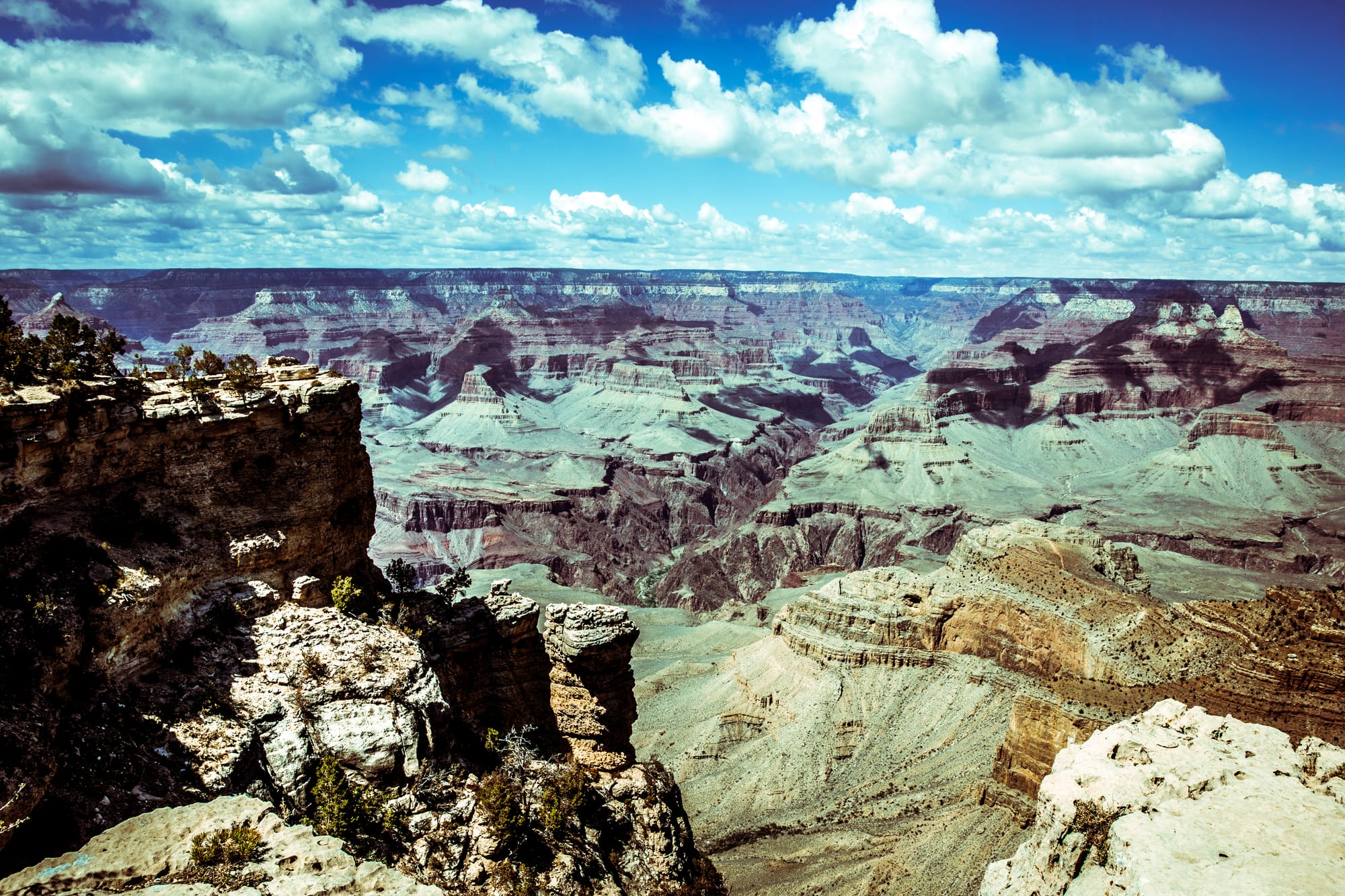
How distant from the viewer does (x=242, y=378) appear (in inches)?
909

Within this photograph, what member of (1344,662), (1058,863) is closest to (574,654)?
(1058,863)

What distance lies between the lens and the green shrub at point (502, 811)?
58.2 feet

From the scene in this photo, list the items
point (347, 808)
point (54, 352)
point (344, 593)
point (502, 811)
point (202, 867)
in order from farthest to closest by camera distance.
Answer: point (344, 593) < point (54, 352) < point (502, 811) < point (347, 808) < point (202, 867)

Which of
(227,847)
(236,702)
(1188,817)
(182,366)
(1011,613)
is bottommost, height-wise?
(1011,613)

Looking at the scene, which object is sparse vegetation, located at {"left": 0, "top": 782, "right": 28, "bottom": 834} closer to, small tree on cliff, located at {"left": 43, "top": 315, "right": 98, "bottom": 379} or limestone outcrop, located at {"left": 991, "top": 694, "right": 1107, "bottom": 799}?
small tree on cliff, located at {"left": 43, "top": 315, "right": 98, "bottom": 379}

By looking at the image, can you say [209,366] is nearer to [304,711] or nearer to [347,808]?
[304,711]

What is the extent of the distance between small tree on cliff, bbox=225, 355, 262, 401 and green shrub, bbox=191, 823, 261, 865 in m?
11.9

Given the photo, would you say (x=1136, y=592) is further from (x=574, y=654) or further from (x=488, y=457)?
(x=488, y=457)

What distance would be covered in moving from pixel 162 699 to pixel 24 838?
384cm

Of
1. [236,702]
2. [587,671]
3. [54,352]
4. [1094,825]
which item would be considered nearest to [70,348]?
[54,352]

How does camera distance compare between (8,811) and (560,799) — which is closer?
(8,811)

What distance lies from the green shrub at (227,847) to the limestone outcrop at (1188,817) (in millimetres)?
20038

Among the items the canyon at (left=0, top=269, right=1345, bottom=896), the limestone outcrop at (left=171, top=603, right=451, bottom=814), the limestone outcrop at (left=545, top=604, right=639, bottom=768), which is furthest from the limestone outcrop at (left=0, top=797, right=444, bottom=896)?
the limestone outcrop at (left=545, top=604, right=639, bottom=768)

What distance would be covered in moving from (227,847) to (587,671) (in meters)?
15.9
